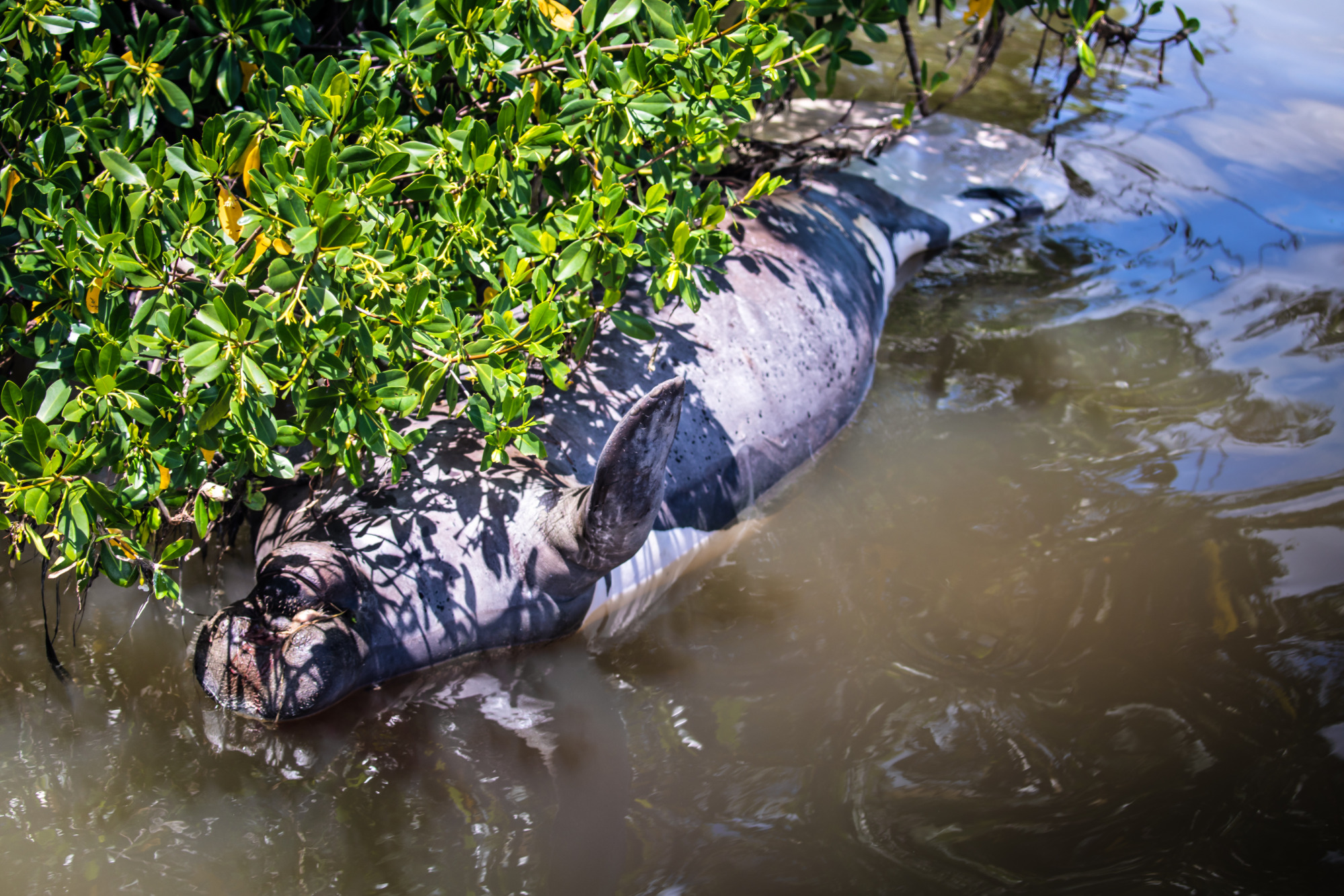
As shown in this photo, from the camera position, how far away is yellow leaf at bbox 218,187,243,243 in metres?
1.84

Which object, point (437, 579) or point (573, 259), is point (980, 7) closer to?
point (573, 259)

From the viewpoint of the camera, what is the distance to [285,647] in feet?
7.71

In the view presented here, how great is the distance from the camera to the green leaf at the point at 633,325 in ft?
7.91

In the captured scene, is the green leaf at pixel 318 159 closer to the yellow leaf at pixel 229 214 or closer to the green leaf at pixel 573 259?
the yellow leaf at pixel 229 214

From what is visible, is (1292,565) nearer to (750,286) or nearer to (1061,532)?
(1061,532)

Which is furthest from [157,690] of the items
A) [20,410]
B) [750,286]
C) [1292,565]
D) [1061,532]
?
[1292,565]

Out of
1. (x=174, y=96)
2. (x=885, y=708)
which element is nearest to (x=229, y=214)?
(x=174, y=96)

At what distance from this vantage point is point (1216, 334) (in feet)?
13.3

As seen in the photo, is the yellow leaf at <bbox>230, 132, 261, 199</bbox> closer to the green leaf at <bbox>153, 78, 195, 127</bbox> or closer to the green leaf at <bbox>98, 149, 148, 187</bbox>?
the green leaf at <bbox>98, 149, 148, 187</bbox>

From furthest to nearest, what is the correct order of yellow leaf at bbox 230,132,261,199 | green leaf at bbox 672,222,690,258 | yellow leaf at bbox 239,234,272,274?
green leaf at bbox 672,222,690,258 → yellow leaf at bbox 230,132,261,199 → yellow leaf at bbox 239,234,272,274

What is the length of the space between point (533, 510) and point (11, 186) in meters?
1.39

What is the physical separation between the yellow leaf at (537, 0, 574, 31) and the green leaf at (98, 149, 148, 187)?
99 cm

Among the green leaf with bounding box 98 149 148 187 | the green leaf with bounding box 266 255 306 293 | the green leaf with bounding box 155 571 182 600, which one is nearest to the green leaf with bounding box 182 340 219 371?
the green leaf with bounding box 266 255 306 293

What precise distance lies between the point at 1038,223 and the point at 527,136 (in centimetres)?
362
